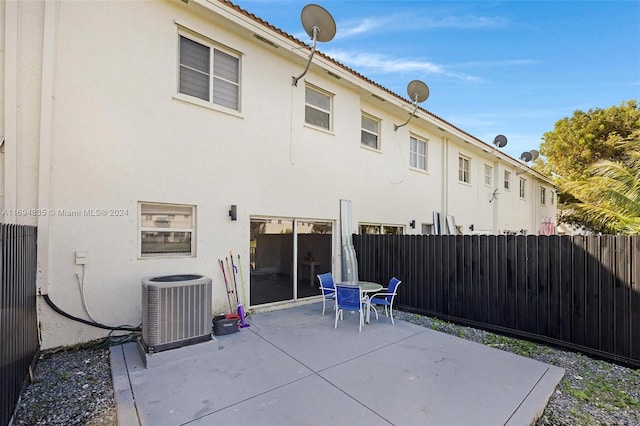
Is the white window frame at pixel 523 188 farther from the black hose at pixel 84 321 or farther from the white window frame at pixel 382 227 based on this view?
the black hose at pixel 84 321

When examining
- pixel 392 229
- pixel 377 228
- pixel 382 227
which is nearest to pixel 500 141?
pixel 392 229

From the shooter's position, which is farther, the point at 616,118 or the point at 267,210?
the point at 616,118

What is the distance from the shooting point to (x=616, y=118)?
802 inches

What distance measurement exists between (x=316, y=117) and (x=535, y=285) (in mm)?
6835

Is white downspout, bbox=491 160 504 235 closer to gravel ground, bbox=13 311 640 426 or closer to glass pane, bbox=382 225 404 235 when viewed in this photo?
glass pane, bbox=382 225 404 235

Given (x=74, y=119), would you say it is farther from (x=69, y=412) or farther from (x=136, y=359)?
(x=69, y=412)

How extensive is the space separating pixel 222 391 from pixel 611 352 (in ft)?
20.2

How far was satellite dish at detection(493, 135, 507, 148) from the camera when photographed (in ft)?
50.7

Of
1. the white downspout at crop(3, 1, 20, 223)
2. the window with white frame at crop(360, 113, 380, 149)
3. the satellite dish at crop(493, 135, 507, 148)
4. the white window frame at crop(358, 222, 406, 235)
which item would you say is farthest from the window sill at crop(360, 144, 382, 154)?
the satellite dish at crop(493, 135, 507, 148)

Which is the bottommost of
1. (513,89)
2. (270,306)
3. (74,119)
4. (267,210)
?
(270,306)

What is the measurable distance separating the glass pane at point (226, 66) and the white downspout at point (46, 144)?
2.80m

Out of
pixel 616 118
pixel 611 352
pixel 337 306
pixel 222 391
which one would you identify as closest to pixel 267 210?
pixel 337 306

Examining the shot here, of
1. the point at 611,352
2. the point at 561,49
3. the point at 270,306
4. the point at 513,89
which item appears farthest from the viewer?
the point at 513,89

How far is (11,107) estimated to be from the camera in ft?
14.7
